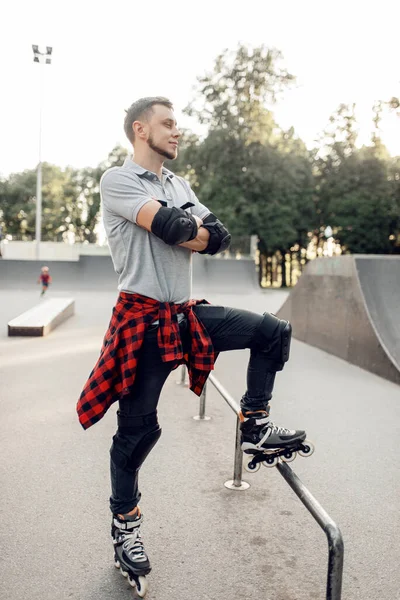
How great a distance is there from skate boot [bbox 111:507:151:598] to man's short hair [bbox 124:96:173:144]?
170cm

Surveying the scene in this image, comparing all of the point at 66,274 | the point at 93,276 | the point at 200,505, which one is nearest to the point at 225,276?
the point at 93,276

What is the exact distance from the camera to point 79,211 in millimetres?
67062

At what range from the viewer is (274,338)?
266 cm

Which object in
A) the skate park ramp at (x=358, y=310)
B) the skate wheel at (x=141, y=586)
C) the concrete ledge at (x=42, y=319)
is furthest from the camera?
the concrete ledge at (x=42, y=319)

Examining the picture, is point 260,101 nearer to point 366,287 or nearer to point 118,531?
point 366,287

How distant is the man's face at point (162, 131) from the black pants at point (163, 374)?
28.1 inches

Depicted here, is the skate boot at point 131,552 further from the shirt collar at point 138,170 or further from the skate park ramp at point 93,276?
the skate park ramp at point 93,276

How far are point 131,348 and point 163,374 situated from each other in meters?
0.20

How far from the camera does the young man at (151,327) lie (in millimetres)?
2484

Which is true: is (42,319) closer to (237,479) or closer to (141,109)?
(237,479)

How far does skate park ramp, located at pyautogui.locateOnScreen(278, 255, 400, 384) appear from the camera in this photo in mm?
7938

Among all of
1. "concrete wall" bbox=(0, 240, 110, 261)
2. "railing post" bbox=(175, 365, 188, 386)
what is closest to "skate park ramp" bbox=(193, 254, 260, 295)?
"concrete wall" bbox=(0, 240, 110, 261)

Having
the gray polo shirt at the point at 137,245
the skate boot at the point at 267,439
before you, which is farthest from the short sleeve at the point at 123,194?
the skate boot at the point at 267,439

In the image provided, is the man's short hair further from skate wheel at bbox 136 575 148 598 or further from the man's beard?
skate wheel at bbox 136 575 148 598
